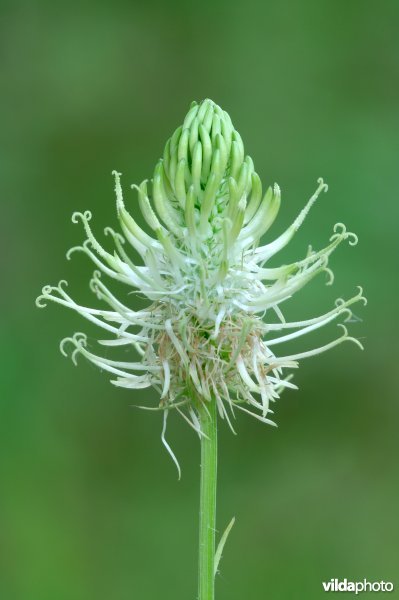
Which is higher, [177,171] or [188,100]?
[188,100]

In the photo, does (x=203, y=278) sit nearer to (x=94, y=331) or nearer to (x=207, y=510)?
(x=207, y=510)

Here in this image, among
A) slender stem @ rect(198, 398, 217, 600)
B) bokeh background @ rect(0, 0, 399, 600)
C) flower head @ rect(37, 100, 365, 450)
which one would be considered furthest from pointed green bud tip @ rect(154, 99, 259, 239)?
bokeh background @ rect(0, 0, 399, 600)

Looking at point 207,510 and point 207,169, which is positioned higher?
point 207,169

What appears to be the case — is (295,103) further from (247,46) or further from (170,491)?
(170,491)

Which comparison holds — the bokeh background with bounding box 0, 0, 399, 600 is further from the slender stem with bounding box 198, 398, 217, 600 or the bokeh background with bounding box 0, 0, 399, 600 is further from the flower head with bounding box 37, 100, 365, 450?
the slender stem with bounding box 198, 398, 217, 600

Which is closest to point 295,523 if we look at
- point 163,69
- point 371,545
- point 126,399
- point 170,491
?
point 371,545

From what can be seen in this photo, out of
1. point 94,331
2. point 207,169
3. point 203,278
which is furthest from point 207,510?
point 94,331

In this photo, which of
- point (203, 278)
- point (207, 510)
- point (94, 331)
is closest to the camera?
point (207, 510)
